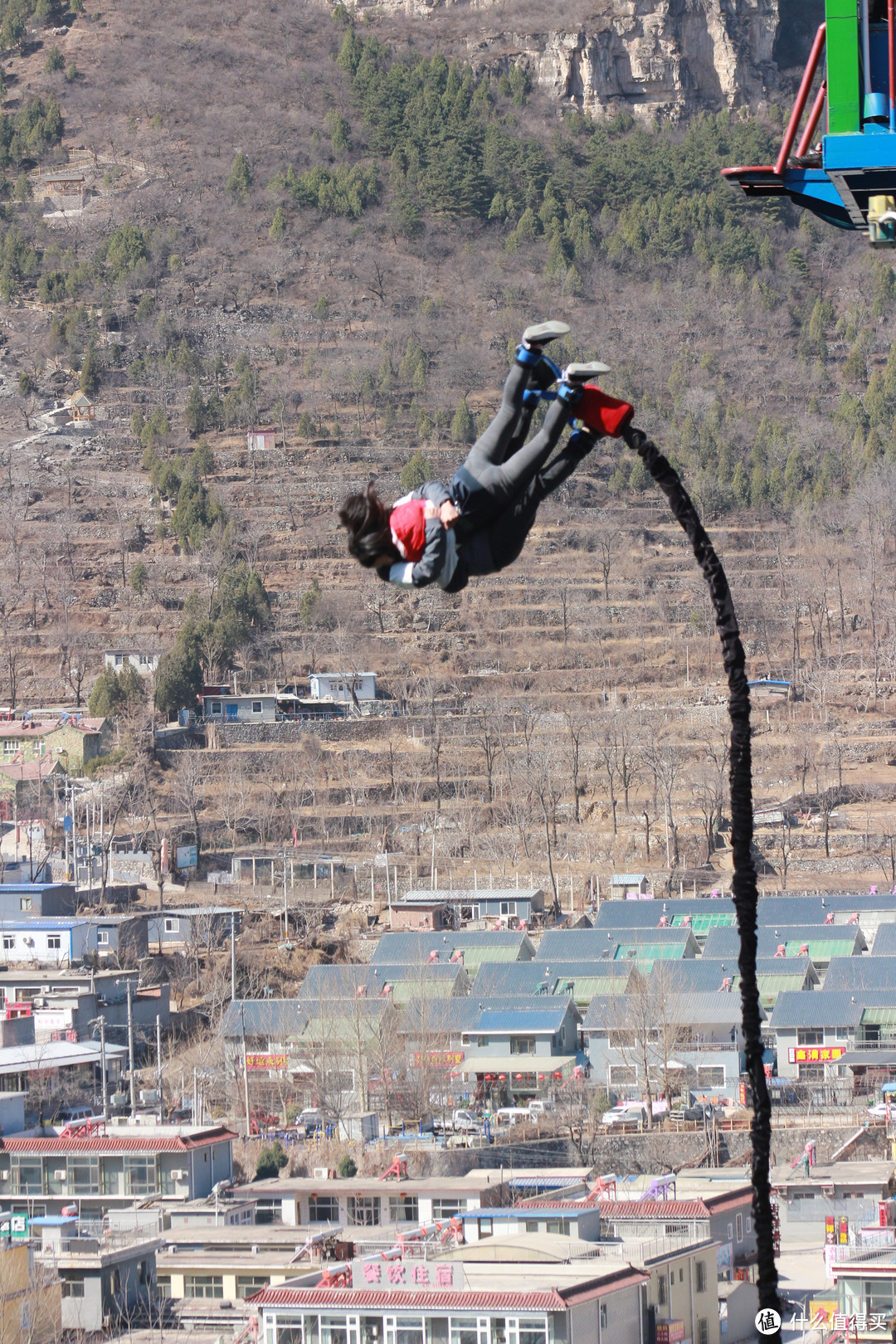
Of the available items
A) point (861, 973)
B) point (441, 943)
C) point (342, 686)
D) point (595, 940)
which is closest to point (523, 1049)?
point (595, 940)

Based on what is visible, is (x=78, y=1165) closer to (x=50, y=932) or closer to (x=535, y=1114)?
(x=535, y=1114)

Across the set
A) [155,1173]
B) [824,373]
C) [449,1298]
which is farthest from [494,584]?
[449,1298]

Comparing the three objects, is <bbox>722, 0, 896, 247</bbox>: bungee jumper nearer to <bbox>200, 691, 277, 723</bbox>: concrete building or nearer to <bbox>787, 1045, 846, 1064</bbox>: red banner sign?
<bbox>787, 1045, 846, 1064</bbox>: red banner sign

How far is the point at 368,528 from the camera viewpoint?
3.03 meters

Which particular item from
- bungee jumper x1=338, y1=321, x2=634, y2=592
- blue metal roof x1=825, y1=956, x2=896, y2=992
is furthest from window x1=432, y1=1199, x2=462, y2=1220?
bungee jumper x1=338, y1=321, x2=634, y2=592

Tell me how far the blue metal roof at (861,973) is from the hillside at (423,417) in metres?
10.8

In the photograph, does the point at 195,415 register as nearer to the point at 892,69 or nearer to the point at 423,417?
the point at 423,417

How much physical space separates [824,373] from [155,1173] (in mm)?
61879

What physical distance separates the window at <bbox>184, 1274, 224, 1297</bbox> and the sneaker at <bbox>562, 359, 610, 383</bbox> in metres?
18.5

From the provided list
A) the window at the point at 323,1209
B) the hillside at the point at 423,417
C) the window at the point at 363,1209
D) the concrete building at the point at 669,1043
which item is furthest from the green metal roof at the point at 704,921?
the window at the point at 323,1209

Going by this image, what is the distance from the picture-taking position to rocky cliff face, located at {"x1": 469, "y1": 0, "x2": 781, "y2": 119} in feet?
347

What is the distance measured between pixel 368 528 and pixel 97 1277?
17.2m

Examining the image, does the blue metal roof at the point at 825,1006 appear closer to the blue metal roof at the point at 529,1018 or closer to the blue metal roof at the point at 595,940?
the blue metal roof at the point at 529,1018

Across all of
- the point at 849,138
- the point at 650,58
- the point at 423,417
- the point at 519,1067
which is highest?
the point at 650,58
